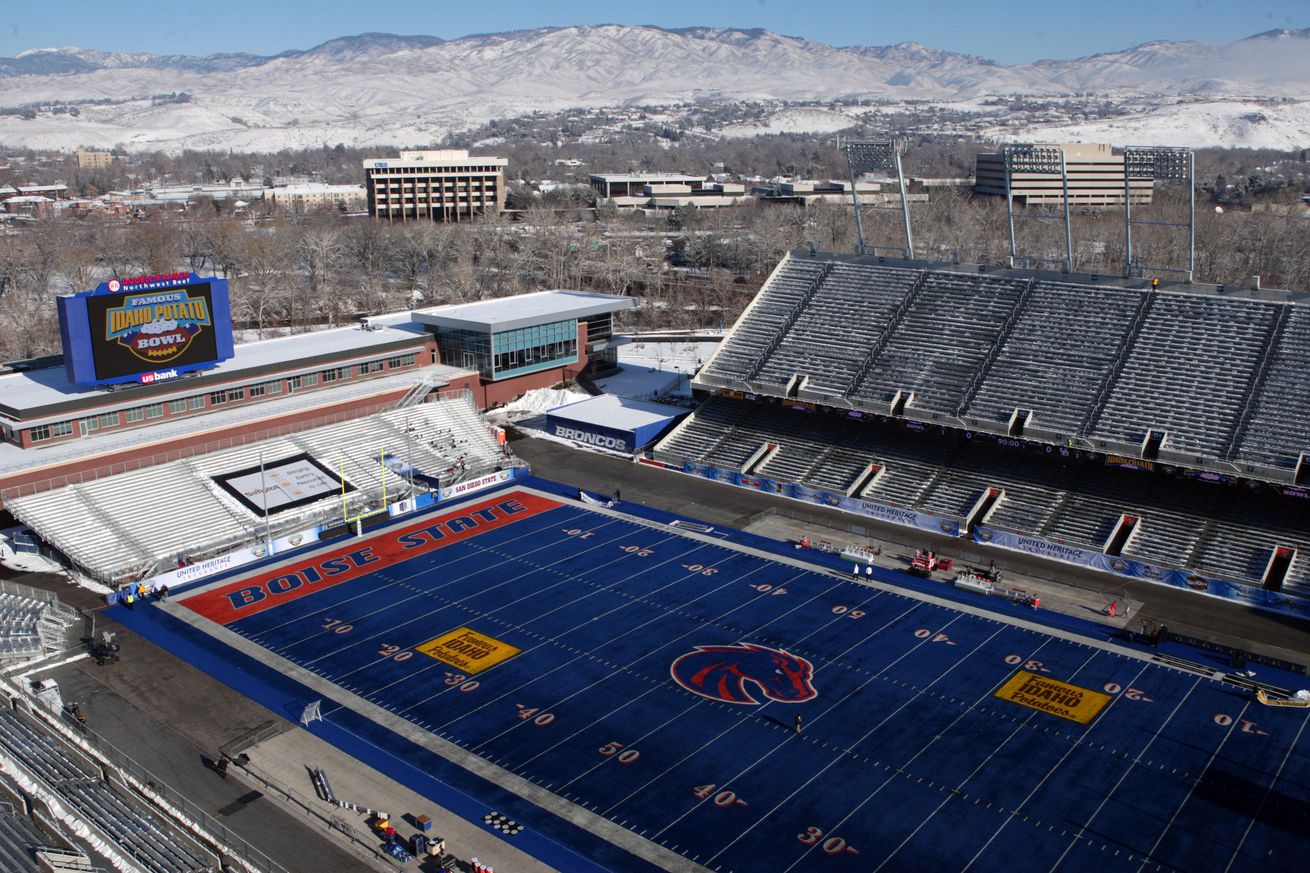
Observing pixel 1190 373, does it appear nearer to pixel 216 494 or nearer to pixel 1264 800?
pixel 1264 800

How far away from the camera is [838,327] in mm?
51438

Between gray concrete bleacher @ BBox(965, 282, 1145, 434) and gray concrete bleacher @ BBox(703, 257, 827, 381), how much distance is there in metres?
11.5

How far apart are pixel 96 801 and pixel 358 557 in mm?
17384

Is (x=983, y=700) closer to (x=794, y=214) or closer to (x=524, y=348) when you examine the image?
(x=524, y=348)

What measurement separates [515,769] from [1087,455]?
88.6ft

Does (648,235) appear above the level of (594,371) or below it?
above

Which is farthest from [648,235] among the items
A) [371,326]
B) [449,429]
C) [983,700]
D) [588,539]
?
[983,700]

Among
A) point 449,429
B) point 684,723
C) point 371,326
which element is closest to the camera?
point 684,723

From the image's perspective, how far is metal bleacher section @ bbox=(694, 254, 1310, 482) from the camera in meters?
39.7

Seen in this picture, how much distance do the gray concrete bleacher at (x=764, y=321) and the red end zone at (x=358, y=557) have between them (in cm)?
1227

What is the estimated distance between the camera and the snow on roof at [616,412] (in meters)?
52.8

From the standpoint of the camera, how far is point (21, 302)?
82875 mm

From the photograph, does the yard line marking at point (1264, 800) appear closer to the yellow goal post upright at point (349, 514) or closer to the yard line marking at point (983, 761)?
the yard line marking at point (983, 761)

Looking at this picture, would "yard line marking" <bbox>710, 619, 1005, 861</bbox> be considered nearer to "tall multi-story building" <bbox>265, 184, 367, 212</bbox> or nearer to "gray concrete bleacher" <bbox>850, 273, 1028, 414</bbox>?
"gray concrete bleacher" <bbox>850, 273, 1028, 414</bbox>
